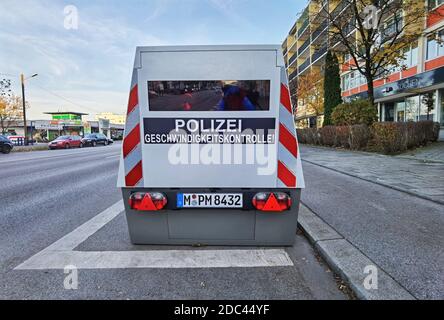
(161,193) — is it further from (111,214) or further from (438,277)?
(438,277)

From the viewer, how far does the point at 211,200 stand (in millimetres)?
2900

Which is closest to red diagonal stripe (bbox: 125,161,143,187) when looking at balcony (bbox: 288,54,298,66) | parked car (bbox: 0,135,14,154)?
parked car (bbox: 0,135,14,154)

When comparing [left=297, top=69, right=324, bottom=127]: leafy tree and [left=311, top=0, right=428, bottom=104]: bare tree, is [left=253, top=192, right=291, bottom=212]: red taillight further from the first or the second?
[left=297, top=69, right=324, bottom=127]: leafy tree

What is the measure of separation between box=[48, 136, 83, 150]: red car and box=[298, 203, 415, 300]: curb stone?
3244cm

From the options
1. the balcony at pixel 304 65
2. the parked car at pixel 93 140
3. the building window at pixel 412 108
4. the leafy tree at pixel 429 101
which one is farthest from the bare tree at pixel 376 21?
the parked car at pixel 93 140

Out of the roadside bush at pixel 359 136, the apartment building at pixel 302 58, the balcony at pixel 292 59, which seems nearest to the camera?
the roadside bush at pixel 359 136

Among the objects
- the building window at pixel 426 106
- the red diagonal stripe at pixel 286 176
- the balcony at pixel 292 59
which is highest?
the balcony at pixel 292 59

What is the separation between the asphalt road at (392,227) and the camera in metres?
2.53

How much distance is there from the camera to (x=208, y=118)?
2.84m

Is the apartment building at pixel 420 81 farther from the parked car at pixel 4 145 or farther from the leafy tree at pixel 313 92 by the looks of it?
the parked car at pixel 4 145

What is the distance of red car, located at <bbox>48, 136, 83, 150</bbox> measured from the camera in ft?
97.7

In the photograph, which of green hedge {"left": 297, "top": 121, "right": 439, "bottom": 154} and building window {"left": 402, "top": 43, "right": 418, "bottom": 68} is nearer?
green hedge {"left": 297, "top": 121, "right": 439, "bottom": 154}

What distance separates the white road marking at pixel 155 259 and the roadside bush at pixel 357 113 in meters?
14.8
